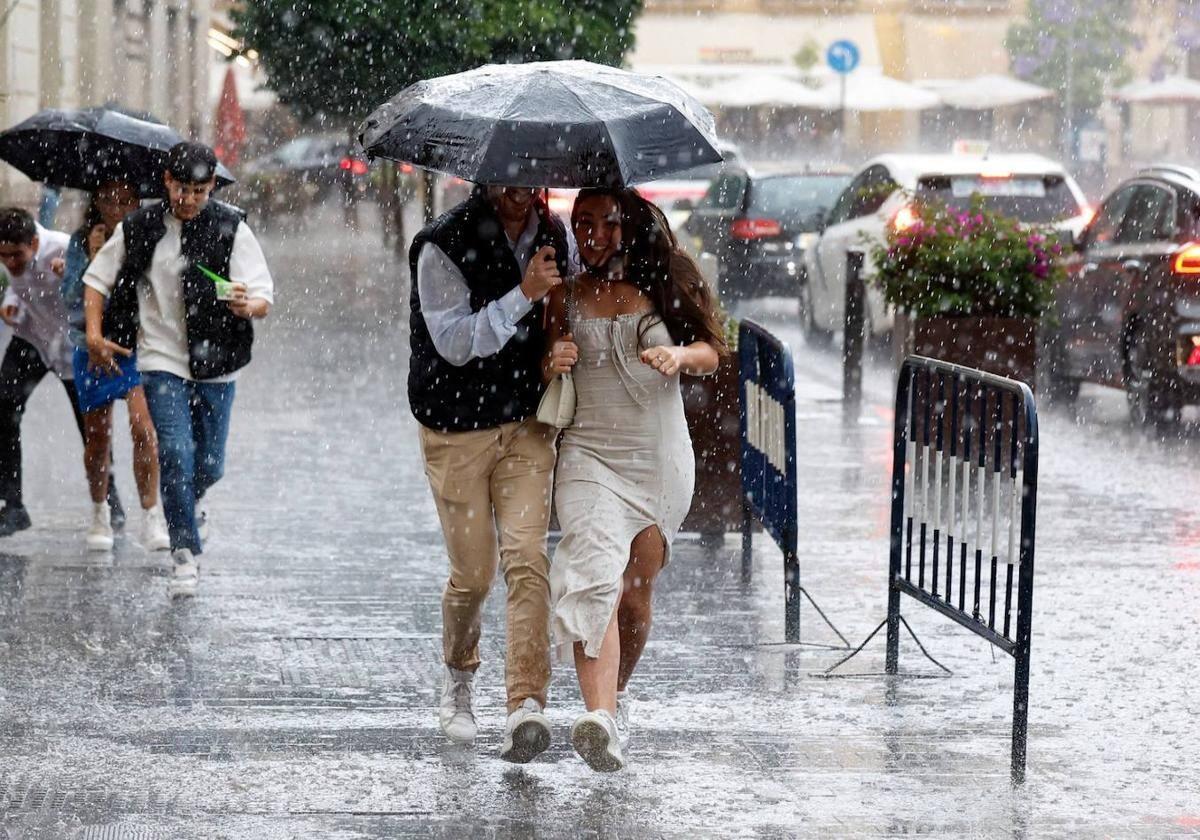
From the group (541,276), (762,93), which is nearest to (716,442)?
(541,276)

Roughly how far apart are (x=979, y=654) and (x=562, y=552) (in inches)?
83.4

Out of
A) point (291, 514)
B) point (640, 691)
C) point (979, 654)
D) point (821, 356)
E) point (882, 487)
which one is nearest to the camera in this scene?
point (640, 691)

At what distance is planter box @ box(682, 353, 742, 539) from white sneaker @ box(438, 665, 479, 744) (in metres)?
3.05

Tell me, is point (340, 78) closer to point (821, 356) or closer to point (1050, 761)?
point (821, 356)

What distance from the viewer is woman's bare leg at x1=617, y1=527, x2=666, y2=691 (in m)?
6.07

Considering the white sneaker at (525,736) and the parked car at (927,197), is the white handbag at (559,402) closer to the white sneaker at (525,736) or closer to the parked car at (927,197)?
the white sneaker at (525,736)

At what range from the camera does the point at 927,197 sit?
16.2 meters

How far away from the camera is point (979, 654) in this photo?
750 centimetres

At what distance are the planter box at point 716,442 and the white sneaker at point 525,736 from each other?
341cm

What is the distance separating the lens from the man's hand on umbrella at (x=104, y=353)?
8.32 metres

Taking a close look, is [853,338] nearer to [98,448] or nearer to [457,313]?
[98,448]

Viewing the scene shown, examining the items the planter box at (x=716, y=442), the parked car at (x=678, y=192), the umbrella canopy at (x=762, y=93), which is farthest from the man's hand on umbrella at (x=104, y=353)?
the umbrella canopy at (x=762, y=93)

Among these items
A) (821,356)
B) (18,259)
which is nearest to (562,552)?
(18,259)

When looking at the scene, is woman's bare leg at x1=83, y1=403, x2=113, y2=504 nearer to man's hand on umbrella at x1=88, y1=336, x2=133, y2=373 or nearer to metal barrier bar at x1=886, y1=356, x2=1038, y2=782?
man's hand on umbrella at x1=88, y1=336, x2=133, y2=373
